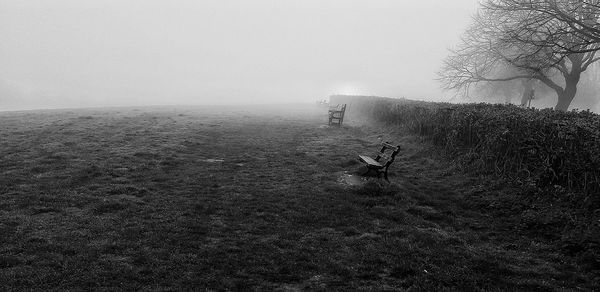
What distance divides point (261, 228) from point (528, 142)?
6602 mm

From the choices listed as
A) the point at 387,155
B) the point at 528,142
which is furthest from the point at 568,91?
the point at 528,142

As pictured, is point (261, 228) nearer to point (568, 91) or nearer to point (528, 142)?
point (528, 142)

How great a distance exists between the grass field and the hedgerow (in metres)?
0.68

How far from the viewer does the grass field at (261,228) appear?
537cm

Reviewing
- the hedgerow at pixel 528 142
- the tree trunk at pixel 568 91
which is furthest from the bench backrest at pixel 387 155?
the tree trunk at pixel 568 91

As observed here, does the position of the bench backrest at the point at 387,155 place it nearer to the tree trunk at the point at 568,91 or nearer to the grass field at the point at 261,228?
the grass field at the point at 261,228

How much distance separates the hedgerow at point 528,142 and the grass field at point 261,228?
0.68 metres

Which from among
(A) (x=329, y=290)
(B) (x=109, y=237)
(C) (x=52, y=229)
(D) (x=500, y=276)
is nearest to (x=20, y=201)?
(C) (x=52, y=229)

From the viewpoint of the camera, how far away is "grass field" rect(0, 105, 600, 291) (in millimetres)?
5371

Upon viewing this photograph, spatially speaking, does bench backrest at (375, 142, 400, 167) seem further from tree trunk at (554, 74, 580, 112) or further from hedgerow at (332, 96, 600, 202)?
tree trunk at (554, 74, 580, 112)

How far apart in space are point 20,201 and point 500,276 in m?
9.37

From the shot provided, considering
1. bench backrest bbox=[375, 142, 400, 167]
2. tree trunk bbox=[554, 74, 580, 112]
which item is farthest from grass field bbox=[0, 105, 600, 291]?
tree trunk bbox=[554, 74, 580, 112]

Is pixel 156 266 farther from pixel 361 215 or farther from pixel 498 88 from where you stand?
pixel 498 88

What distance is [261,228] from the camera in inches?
289
